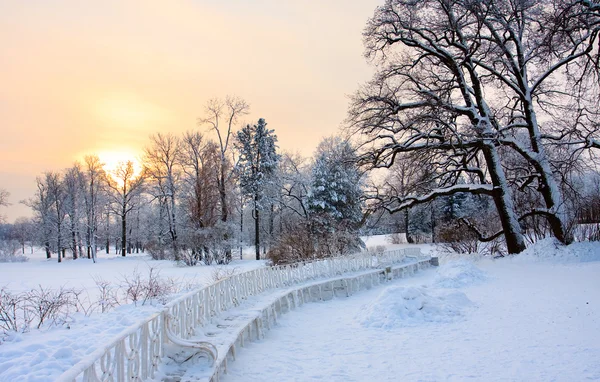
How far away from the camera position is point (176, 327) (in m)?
5.47

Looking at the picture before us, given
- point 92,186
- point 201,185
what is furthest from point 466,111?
point 92,186

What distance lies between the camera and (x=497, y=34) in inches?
670

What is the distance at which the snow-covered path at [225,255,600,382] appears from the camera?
17.5 feet

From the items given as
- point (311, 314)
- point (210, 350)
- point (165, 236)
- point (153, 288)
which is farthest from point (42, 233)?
point (210, 350)

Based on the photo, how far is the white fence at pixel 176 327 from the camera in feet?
10.8

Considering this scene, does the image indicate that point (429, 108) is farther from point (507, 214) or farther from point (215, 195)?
point (215, 195)

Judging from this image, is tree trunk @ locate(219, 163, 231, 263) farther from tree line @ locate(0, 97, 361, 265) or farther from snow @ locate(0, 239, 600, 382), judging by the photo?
snow @ locate(0, 239, 600, 382)

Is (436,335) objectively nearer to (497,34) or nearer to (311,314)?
(311,314)

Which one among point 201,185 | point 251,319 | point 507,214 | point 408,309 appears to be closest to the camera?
point 251,319

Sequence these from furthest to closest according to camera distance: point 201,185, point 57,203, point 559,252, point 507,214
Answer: point 57,203, point 201,185, point 507,214, point 559,252

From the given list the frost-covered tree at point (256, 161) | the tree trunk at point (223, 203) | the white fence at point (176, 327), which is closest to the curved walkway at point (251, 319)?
the white fence at point (176, 327)

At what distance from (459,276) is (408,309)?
17.6ft

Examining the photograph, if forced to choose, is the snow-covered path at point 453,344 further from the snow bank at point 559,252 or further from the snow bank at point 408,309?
the snow bank at point 559,252

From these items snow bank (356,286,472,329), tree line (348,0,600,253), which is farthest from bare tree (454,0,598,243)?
snow bank (356,286,472,329)
